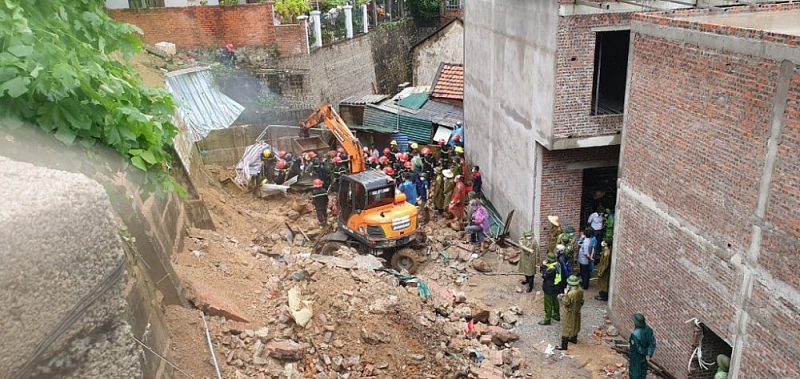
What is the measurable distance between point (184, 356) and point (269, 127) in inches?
562

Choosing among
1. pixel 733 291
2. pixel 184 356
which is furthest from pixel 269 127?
pixel 733 291

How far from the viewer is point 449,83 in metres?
22.0

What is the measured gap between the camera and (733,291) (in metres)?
7.76

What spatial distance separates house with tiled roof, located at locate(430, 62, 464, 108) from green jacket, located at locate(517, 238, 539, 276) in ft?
32.7

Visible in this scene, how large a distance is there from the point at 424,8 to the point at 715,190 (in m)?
25.3

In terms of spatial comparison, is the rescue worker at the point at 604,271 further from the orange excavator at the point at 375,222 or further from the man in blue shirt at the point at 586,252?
the orange excavator at the point at 375,222

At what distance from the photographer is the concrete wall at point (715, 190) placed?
678cm

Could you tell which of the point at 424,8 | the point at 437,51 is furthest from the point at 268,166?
the point at 424,8

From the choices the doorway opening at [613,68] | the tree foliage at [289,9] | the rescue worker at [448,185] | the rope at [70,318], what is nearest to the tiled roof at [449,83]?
the tree foliage at [289,9]

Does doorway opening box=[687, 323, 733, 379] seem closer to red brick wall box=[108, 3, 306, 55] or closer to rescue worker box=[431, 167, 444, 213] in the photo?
rescue worker box=[431, 167, 444, 213]

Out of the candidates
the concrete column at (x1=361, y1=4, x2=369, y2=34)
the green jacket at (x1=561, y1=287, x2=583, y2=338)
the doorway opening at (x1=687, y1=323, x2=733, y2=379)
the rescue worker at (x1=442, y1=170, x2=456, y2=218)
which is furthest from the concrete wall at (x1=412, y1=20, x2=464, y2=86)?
the doorway opening at (x1=687, y1=323, x2=733, y2=379)

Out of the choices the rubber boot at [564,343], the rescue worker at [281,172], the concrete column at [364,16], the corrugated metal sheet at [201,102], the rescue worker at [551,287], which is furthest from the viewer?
the concrete column at [364,16]

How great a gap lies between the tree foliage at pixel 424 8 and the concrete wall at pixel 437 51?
15.2 feet

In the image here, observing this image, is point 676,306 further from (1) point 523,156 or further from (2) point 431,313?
(1) point 523,156
